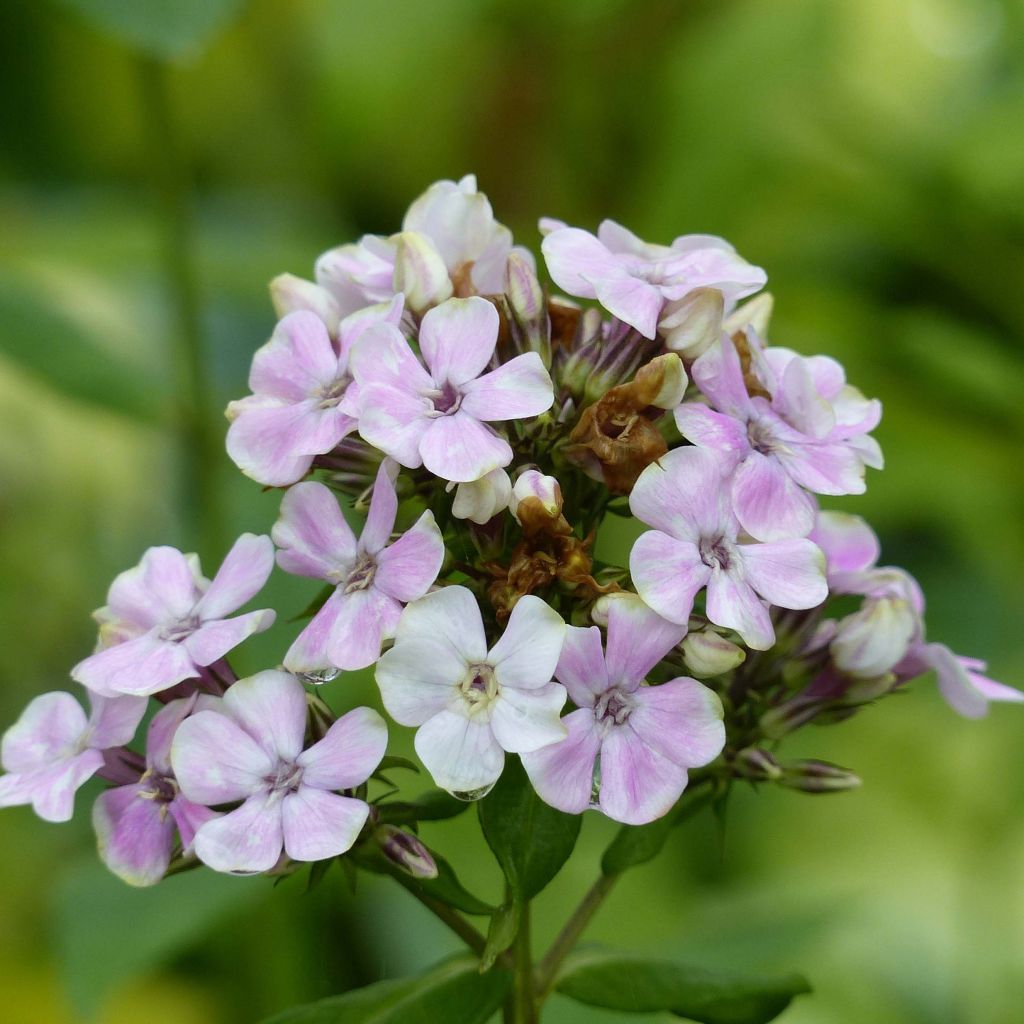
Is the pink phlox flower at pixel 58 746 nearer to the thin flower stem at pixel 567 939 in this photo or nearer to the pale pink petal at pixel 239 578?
the pale pink petal at pixel 239 578

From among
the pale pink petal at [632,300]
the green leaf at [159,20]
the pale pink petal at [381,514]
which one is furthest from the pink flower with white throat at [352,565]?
the green leaf at [159,20]

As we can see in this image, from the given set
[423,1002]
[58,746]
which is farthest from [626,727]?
[58,746]

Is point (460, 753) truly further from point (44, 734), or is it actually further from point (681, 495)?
point (44, 734)

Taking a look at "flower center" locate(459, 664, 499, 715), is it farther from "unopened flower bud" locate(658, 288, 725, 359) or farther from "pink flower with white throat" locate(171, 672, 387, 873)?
"unopened flower bud" locate(658, 288, 725, 359)

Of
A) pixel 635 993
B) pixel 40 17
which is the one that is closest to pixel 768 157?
pixel 40 17

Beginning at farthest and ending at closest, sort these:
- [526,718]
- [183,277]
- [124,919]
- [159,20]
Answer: [183,277], [124,919], [159,20], [526,718]

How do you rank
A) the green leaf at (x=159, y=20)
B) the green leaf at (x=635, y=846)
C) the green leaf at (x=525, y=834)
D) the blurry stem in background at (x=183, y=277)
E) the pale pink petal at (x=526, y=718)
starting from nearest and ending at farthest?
the pale pink petal at (x=526, y=718) < the green leaf at (x=525, y=834) < the green leaf at (x=635, y=846) < the green leaf at (x=159, y=20) < the blurry stem in background at (x=183, y=277)
